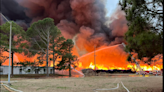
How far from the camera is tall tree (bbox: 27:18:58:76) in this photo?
49906mm

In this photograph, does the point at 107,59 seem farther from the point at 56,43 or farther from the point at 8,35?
the point at 8,35

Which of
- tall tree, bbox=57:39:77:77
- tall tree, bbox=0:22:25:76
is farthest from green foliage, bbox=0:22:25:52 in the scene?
tall tree, bbox=57:39:77:77

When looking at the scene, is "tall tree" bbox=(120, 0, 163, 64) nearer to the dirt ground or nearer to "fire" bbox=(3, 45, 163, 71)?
the dirt ground

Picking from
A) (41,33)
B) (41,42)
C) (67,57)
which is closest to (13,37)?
(41,33)

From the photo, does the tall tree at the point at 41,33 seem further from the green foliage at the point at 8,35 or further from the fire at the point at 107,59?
the fire at the point at 107,59

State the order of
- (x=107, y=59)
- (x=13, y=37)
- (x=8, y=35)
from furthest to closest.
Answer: (x=107, y=59)
(x=13, y=37)
(x=8, y=35)

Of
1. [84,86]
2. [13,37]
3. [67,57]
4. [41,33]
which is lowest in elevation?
[84,86]

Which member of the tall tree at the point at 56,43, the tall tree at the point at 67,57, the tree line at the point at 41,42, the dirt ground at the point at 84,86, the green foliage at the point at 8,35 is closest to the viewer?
the dirt ground at the point at 84,86

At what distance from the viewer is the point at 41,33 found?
52.0 meters

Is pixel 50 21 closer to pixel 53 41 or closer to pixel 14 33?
pixel 53 41

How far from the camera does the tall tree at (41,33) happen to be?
49.9m

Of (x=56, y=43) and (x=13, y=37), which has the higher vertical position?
(x=13, y=37)

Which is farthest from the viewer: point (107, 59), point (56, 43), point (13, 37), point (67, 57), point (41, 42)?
point (107, 59)

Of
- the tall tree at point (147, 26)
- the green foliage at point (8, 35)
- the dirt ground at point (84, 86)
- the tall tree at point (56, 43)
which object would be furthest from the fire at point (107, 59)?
the tall tree at point (147, 26)
